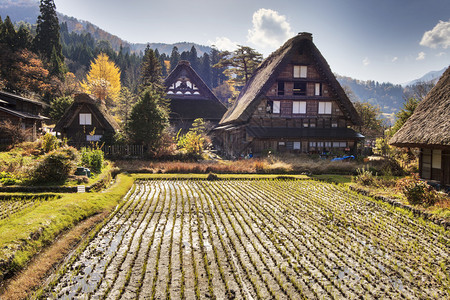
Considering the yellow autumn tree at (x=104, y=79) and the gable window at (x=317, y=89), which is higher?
the yellow autumn tree at (x=104, y=79)

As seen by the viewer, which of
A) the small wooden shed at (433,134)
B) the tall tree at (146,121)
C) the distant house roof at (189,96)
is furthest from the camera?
the distant house roof at (189,96)

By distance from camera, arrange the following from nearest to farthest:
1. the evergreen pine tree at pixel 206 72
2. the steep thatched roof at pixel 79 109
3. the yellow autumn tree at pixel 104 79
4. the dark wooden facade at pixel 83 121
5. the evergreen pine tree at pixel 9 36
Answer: the steep thatched roof at pixel 79 109 → the dark wooden facade at pixel 83 121 → the evergreen pine tree at pixel 9 36 → the yellow autumn tree at pixel 104 79 → the evergreen pine tree at pixel 206 72

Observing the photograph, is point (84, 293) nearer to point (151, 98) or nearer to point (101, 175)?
point (101, 175)

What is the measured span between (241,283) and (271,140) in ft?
75.4

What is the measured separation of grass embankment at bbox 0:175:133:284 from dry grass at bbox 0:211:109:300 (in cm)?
19

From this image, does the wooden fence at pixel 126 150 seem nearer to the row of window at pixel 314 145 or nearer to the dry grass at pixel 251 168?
the dry grass at pixel 251 168

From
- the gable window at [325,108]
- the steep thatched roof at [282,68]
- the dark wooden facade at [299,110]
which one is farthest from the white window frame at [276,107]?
the gable window at [325,108]

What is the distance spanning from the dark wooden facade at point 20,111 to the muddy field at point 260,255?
70.4ft

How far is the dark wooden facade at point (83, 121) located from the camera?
27.1m

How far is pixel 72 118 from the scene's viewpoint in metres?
27.4

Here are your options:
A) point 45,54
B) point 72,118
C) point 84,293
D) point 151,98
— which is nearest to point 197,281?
point 84,293

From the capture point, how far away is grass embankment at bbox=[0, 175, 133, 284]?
5824 mm

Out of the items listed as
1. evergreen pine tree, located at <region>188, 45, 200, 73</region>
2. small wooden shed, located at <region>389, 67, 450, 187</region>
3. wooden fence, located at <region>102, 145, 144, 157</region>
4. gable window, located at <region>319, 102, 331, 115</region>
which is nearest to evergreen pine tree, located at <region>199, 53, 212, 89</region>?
evergreen pine tree, located at <region>188, 45, 200, 73</region>

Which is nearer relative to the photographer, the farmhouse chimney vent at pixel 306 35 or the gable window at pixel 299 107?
the farmhouse chimney vent at pixel 306 35
